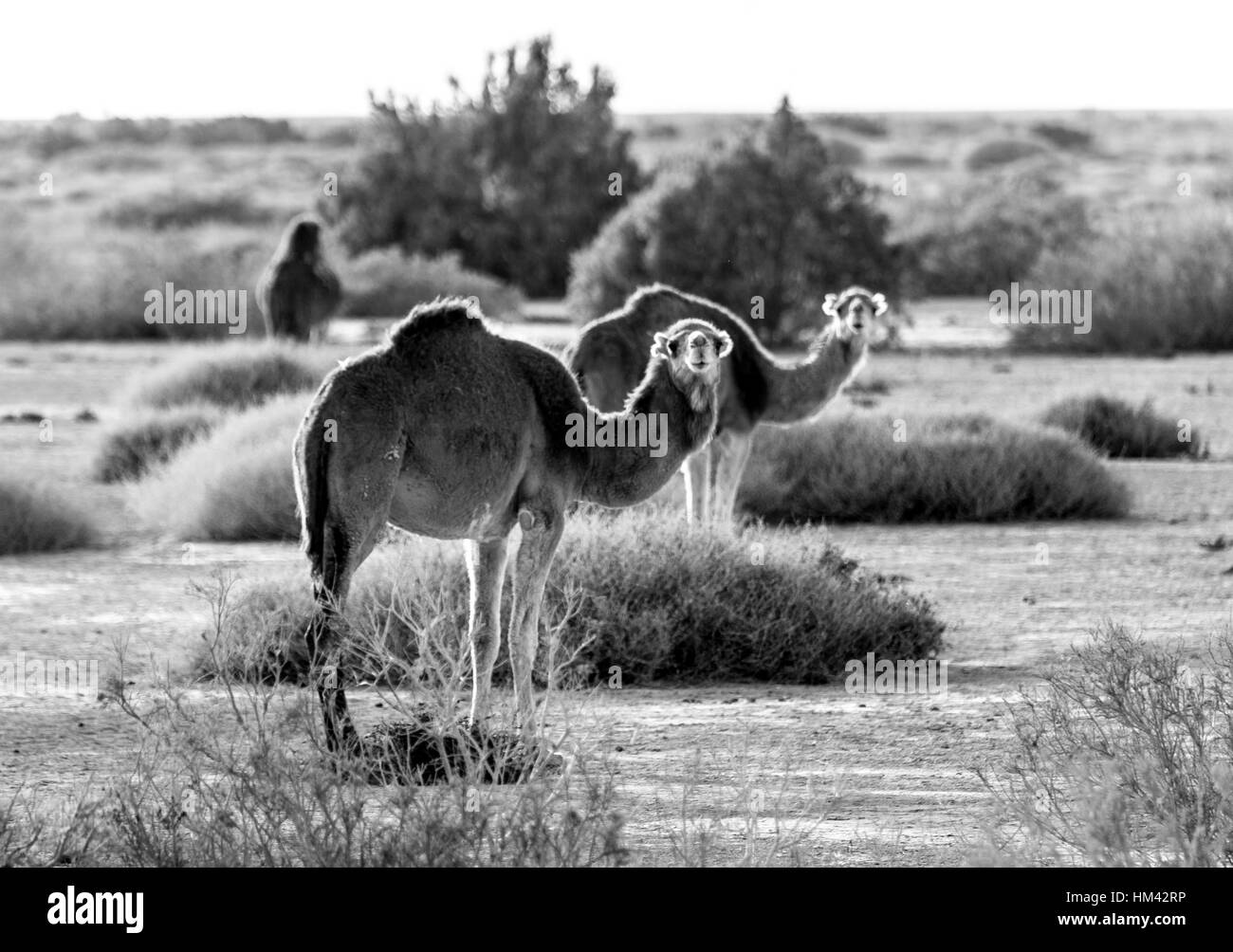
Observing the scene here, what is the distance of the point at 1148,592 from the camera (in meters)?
13.8

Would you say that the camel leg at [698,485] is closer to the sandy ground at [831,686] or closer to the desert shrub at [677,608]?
the desert shrub at [677,608]

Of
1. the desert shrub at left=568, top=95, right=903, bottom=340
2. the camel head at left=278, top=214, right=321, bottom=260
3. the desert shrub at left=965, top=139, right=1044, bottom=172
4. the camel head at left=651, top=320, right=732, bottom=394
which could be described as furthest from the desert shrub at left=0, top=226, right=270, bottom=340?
the desert shrub at left=965, top=139, right=1044, bottom=172

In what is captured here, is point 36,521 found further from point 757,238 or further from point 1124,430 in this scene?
point 757,238

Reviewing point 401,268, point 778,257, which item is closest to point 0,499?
point 778,257

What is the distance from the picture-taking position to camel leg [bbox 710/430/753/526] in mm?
13516

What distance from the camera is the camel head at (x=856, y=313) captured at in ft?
46.9

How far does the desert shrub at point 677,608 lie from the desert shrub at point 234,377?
38.4ft

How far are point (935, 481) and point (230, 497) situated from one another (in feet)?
18.2

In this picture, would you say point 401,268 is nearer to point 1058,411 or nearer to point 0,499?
point 1058,411

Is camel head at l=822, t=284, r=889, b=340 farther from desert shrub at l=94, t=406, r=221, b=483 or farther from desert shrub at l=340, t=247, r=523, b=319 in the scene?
desert shrub at l=340, t=247, r=523, b=319

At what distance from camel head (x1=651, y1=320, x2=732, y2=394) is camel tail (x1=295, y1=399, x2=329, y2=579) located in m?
1.55

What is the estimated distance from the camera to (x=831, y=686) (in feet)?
36.8
